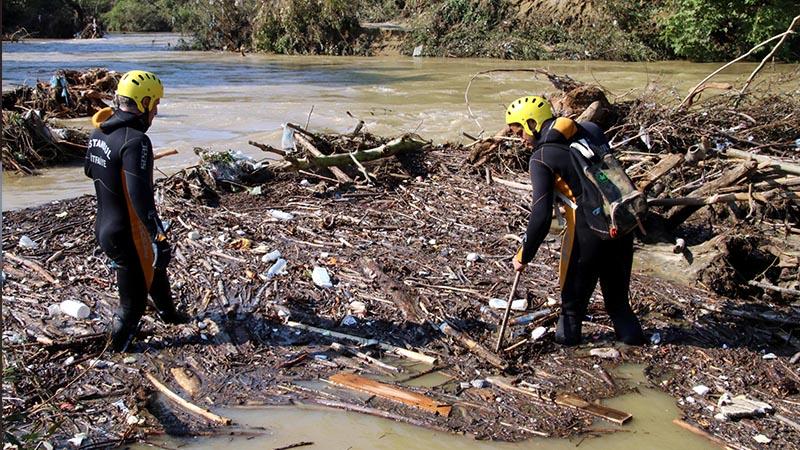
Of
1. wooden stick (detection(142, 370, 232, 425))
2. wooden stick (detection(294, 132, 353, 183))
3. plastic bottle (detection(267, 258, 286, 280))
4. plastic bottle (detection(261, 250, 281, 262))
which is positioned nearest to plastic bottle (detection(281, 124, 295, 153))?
wooden stick (detection(294, 132, 353, 183))

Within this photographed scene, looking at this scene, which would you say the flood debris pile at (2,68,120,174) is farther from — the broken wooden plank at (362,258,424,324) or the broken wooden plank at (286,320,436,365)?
the broken wooden plank at (286,320,436,365)

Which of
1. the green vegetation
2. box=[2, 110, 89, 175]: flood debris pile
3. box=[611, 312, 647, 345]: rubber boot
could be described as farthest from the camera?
the green vegetation

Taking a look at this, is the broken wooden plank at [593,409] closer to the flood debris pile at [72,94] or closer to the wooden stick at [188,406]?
the wooden stick at [188,406]

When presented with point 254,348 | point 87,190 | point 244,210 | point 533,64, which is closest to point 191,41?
point 533,64

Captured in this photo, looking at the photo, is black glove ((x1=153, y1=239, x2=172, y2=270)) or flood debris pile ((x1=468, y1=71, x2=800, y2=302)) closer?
black glove ((x1=153, y1=239, x2=172, y2=270))

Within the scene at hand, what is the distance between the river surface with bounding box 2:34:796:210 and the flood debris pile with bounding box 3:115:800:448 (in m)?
3.68

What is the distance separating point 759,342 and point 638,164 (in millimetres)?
3142

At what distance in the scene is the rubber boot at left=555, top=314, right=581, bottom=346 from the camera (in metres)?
5.32

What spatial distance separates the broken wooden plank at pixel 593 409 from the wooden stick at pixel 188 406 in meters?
2.03

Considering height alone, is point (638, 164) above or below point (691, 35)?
below

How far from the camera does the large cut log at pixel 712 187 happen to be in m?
7.06

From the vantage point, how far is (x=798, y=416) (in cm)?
447

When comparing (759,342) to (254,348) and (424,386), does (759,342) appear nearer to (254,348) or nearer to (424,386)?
(424,386)

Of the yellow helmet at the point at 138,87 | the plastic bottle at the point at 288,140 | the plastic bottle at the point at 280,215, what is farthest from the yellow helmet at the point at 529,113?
the plastic bottle at the point at 288,140
